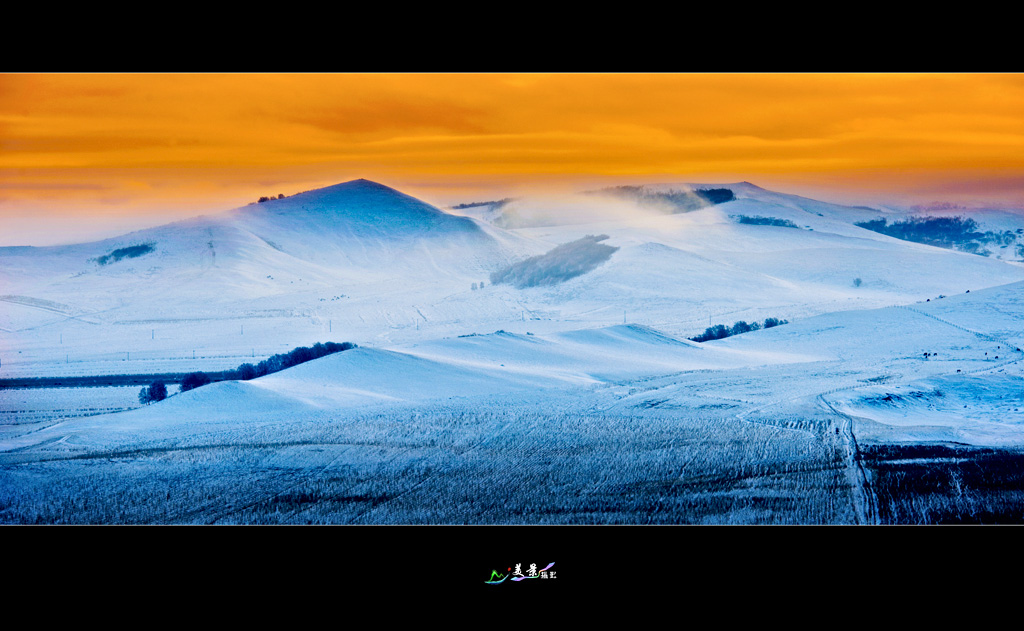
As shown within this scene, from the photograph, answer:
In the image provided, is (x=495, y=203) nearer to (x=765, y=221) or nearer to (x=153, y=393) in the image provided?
(x=765, y=221)

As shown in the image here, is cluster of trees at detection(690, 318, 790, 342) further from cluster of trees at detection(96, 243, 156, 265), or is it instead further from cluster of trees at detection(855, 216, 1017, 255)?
cluster of trees at detection(96, 243, 156, 265)

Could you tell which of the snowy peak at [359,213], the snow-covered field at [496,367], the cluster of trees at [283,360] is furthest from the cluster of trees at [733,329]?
the cluster of trees at [283,360]

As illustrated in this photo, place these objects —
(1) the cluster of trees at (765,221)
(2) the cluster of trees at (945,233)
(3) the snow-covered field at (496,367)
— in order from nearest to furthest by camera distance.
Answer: (3) the snow-covered field at (496,367) < (2) the cluster of trees at (945,233) < (1) the cluster of trees at (765,221)

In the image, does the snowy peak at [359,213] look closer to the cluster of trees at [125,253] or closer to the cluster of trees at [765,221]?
the cluster of trees at [125,253]

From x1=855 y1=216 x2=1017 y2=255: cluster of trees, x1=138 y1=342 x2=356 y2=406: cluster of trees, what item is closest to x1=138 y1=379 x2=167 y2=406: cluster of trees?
x1=138 y1=342 x2=356 y2=406: cluster of trees

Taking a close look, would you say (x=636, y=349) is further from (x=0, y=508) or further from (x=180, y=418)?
(x=0, y=508)

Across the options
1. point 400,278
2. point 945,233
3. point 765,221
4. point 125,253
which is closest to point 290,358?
point 400,278
